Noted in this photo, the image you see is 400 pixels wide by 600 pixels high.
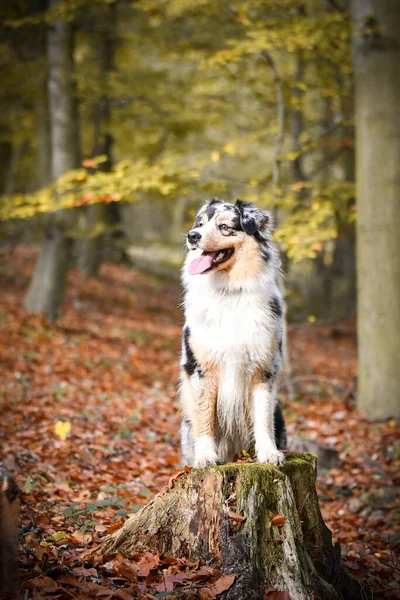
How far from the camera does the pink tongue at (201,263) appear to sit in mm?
4297

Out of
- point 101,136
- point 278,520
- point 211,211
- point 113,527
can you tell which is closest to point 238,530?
point 278,520

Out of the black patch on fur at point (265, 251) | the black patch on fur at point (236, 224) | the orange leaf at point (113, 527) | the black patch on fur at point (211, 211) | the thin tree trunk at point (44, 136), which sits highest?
the thin tree trunk at point (44, 136)

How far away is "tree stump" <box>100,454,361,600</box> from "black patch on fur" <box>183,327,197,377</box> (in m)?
0.81

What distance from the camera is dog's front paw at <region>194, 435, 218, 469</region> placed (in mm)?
4225

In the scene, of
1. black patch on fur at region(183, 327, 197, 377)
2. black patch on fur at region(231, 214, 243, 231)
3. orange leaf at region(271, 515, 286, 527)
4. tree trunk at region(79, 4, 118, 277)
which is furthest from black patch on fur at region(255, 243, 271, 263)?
tree trunk at region(79, 4, 118, 277)

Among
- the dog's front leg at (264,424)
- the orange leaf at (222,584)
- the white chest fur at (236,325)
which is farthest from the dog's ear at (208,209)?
the orange leaf at (222,584)

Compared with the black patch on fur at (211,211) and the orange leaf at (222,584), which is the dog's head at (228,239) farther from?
the orange leaf at (222,584)

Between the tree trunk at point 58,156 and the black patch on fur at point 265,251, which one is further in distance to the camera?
the tree trunk at point 58,156

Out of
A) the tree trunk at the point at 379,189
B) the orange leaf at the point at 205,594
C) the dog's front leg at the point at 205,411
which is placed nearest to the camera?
the orange leaf at the point at 205,594

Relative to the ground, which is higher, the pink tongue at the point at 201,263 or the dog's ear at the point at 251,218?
the dog's ear at the point at 251,218

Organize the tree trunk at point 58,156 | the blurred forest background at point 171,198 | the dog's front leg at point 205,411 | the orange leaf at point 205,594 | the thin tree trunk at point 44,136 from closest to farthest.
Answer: the orange leaf at point 205,594
the dog's front leg at point 205,411
the blurred forest background at point 171,198
the tree trunk at point 58,156
the thin tree trunk at point 44,136

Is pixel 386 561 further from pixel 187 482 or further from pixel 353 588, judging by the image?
pixel 187 482

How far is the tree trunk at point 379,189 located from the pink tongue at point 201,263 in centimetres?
532

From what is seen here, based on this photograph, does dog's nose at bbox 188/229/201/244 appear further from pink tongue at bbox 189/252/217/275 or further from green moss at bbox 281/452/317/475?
green moss at bbox 281/452/317/475
